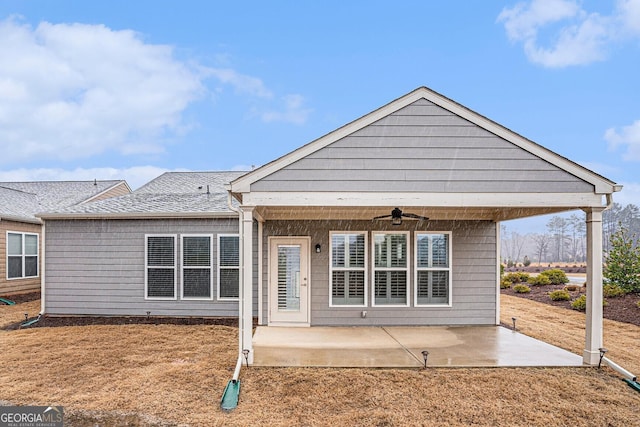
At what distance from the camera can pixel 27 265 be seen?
1225cm

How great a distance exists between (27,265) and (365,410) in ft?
42.9

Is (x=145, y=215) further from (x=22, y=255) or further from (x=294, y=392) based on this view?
(x=22, y=255)

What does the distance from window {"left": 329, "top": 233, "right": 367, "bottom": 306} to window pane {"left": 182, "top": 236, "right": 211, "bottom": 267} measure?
10.1 feet

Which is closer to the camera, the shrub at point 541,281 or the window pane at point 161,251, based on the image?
the window pane at point 161,251

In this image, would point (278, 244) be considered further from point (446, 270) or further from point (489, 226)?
point (489, 226)

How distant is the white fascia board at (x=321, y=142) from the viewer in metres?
5.39

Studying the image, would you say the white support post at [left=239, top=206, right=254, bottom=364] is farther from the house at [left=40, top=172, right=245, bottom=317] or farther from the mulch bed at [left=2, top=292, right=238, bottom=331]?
the house at [left=40, top=172, right=245, bottom=317]

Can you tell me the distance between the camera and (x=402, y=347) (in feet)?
20.7

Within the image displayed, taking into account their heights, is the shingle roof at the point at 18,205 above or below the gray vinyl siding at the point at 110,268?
above

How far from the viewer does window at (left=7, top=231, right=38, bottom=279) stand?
11555 mm

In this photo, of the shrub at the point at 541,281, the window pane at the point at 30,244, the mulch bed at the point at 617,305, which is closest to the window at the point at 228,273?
the window pane at the point at 30,244

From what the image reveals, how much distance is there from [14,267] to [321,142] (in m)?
11.9

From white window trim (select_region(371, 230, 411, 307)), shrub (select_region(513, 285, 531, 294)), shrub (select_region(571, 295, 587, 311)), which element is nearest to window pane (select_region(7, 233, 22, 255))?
white window trim (select_region(371, 230, 411, 307))

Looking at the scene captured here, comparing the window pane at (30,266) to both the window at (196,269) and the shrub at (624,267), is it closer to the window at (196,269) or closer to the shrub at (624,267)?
the window at (196,269)
